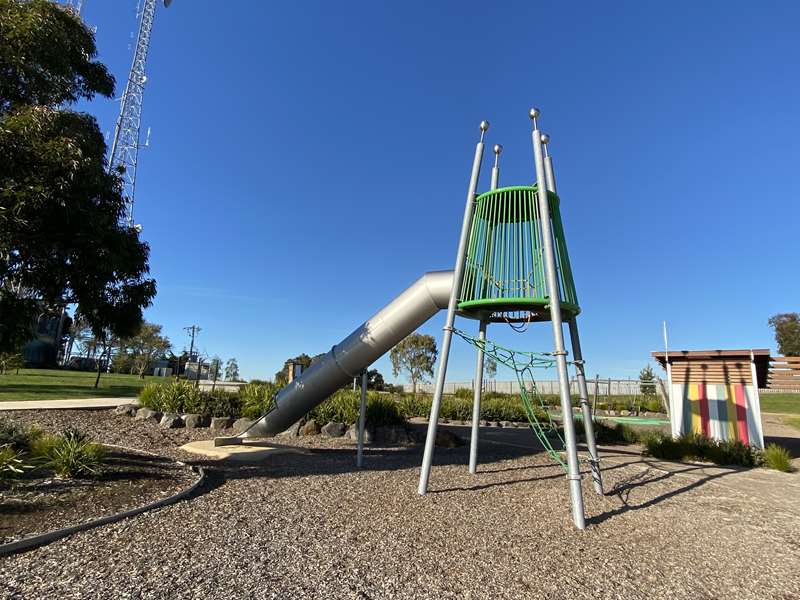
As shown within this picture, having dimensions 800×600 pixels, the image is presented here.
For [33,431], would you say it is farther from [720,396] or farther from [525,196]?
[720,396]

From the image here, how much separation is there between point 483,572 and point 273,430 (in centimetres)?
846

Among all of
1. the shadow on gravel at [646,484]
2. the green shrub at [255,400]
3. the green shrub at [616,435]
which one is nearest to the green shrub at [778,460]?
the shadow on gravel at [646,484]

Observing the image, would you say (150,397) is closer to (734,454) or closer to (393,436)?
(393,436)

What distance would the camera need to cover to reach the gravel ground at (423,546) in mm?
3629

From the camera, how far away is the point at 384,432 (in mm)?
13055

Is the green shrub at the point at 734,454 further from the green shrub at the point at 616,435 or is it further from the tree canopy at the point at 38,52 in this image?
the tree canopy at the point at 38,52

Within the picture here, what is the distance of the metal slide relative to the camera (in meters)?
8.66

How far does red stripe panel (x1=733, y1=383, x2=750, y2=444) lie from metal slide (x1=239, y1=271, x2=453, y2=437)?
31.8 ft

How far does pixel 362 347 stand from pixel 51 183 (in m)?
5.68

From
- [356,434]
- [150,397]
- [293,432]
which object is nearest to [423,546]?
[356,434]

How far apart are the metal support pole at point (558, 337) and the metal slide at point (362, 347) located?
2.15 m

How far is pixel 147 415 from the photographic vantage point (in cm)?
1356

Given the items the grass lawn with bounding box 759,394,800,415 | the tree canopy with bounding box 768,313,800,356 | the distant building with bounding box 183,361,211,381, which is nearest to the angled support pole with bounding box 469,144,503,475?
the distant building with bounding box 183,361,211,381

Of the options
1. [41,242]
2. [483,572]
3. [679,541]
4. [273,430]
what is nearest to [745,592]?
[679,541]
